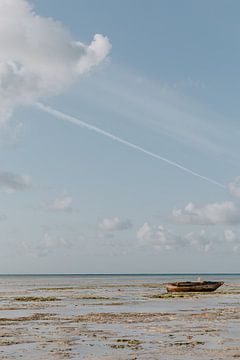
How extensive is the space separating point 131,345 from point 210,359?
549 centimetres

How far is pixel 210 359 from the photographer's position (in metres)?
24.0

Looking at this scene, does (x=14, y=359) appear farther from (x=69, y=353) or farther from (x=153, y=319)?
(x=153, y=319)

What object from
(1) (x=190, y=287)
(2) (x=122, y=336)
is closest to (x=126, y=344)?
(2) (x=122, y=336)

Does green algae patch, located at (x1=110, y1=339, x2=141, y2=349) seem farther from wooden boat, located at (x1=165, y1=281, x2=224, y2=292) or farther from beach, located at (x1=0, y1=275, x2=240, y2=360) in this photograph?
wooden boat, located at (x1=165, y1=281, x2=224, y2=292)

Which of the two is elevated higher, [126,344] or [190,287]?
[190,287]

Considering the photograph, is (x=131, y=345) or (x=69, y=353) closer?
(x=69, y=353)

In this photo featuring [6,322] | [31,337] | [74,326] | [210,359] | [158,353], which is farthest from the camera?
[6,322]

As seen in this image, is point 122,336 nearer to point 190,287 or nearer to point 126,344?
point 126,344

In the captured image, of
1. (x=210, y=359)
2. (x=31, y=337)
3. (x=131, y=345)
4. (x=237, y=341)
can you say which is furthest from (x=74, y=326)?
(x=210, y=359)

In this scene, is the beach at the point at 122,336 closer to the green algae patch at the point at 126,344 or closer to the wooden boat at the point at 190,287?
the green algae patch at the point at 126,344

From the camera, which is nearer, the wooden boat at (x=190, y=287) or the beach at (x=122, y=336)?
the beach at (x=122, y=336)

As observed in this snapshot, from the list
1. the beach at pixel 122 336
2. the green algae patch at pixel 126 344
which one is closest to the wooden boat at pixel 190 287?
the beach at pixel 122 336

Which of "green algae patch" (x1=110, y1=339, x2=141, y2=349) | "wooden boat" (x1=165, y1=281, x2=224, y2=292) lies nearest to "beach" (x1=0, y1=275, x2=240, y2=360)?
"green algae patch" (x1=110, y1=339, x2=141, y2=349)

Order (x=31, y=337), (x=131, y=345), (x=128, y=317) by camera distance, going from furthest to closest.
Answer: (x=128, y=317), (x=31, y=337), (x=131, y=345)
